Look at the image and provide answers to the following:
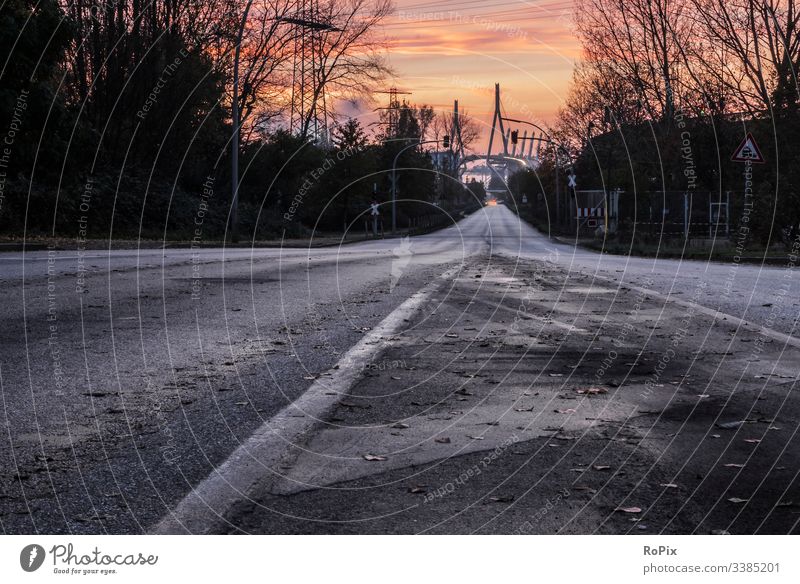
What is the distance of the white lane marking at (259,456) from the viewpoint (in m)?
3.74

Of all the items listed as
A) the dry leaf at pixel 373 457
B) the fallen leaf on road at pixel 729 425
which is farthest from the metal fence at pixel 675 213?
the dry leaf at pixel 373 457

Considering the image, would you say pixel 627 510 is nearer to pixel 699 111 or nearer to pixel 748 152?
pixel 748 152

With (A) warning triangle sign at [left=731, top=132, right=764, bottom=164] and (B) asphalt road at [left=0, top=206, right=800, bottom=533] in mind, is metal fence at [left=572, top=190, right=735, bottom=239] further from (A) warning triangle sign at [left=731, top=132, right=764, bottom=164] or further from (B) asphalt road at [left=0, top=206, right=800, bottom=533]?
(B) asphalt road at [left=0, top=206, right=800, bottom=533]

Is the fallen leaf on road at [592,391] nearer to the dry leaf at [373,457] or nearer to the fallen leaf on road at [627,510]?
the dry leaf at [373,457]

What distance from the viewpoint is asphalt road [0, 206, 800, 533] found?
389 centimetres

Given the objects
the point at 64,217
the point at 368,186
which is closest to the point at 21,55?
the point at 64,217

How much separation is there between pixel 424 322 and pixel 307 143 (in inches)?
1807

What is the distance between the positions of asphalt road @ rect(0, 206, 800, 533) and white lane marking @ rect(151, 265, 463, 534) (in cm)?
2

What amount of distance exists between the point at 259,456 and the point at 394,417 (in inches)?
45.8

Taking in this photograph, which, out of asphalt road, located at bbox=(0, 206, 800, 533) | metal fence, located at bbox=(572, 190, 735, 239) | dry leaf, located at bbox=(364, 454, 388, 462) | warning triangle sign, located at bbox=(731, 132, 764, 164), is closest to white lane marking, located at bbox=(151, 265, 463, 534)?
asphalt road, located at bbox=(0, 206, 800, 533)

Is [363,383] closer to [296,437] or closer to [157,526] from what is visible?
[296,437]

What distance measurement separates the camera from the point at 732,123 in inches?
1693

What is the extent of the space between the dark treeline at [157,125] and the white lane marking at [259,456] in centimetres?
1981

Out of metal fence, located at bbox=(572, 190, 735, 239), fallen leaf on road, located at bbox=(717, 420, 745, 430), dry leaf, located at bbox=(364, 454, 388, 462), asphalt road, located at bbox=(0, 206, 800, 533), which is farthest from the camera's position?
metal fence, located at bbox=(572, 190, 735, 239)
